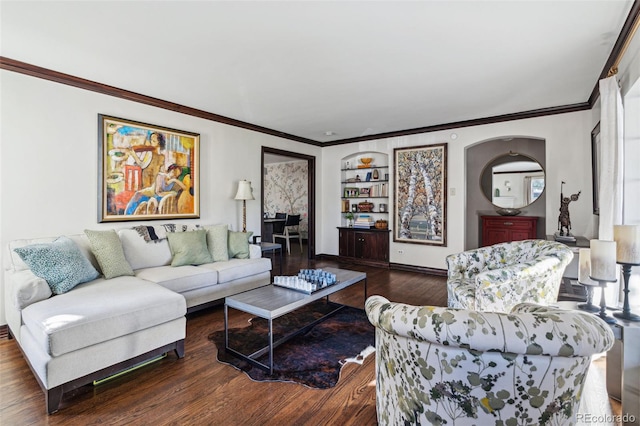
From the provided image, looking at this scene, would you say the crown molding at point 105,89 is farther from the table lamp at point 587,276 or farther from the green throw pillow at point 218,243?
the table lamp at point 587,276

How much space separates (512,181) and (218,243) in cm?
469

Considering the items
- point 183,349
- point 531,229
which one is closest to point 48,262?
point 183,349

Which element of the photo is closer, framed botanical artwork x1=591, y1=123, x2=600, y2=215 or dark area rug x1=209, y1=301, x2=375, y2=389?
dark area rug x1=209, y1=301, x2=375, y2=389

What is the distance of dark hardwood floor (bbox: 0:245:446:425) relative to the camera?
1.73 metres

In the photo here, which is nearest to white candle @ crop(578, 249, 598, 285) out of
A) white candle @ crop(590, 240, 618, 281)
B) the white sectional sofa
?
white candle @ crop(590, 240, 618, 281)

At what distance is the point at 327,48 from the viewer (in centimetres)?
256

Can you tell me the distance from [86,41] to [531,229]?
19.1 feet

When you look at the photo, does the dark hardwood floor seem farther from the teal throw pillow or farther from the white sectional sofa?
A: the teal throw pillow

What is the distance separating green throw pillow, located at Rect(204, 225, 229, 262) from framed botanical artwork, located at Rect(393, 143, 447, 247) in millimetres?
3076

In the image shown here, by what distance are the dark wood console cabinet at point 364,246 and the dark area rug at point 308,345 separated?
8.15 ft

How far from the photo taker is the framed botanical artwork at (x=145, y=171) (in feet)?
11.2

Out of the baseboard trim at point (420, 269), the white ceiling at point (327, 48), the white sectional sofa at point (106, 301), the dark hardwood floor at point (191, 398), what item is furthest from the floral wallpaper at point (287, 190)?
the dark hardwood floor at point (191, 398)

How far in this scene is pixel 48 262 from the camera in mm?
2385

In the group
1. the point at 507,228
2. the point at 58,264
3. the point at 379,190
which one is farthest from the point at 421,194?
the point at 58,264
